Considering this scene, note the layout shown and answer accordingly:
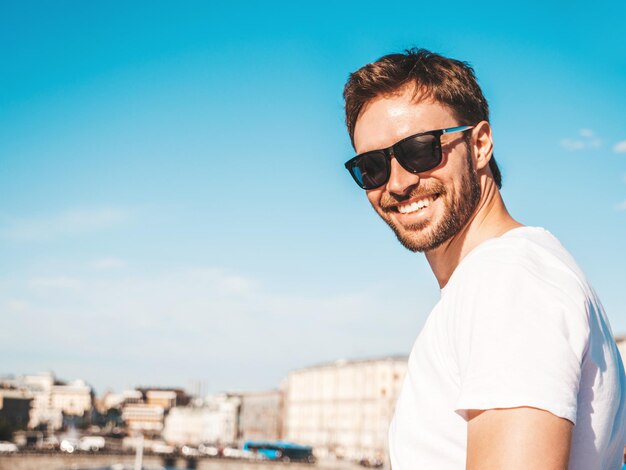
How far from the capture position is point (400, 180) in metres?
1.86

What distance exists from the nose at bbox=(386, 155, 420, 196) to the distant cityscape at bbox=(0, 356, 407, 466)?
61716mm

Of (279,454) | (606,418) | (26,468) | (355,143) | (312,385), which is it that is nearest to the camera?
(606,418)

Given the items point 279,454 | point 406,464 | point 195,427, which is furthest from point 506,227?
point 195,427

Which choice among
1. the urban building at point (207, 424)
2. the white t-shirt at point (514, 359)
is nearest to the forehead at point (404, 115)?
the white t-shirt at point (514, 359)

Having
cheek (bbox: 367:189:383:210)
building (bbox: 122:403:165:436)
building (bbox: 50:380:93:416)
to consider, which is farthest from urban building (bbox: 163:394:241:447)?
cheek (bbox: 367:189:383:210)

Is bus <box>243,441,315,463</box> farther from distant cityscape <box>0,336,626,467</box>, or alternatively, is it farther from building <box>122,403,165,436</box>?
building <box>122,403,165,436</box>

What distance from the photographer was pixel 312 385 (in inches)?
3767

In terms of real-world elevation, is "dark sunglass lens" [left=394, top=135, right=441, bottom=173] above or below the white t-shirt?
above

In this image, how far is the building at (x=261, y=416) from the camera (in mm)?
104375

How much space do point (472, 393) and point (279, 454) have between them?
266ft

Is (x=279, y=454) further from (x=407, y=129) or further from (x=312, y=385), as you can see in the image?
(x=407, y=129)

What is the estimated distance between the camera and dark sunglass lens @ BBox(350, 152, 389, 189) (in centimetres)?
190

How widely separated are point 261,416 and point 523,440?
10967cm

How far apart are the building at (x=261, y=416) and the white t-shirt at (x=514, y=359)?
10452cm
